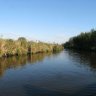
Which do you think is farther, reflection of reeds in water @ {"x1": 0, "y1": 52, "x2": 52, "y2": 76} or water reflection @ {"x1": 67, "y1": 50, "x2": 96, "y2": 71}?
water reflection @ {"x1": 67, "y1": 50, "x2": 96, "y2": 71}

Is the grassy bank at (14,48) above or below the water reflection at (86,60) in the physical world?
above

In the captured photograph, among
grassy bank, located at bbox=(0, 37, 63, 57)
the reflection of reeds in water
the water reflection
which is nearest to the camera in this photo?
the reflection of reeds in water

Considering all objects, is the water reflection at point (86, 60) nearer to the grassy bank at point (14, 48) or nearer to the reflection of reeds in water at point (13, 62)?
the reflection of reeds in water at point (13, 62)

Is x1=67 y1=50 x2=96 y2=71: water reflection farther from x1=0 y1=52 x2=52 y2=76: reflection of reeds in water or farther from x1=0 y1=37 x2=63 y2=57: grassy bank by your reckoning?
x1=0 y1=37 x2=63 y2=57: grassy bank

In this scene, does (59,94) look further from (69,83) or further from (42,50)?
(42,50)

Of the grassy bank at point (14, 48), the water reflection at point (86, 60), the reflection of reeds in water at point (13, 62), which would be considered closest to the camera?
the reflection of reeds in water at point (13, 62)

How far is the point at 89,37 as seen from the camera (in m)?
157

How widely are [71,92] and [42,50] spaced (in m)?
103

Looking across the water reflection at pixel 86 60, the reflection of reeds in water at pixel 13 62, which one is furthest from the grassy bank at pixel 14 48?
the water reflection at pixel 86 60

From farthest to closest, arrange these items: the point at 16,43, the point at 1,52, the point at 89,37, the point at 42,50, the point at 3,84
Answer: the point at 89,37 < the point at 42,50 < the point at 16,43 < the point at 1,52 < the point at 3,84

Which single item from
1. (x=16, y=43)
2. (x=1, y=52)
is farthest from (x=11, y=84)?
(x=16, y=43)

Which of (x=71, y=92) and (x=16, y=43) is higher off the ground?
(x=16, y=43)

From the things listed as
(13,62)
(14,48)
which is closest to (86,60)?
(13,62)

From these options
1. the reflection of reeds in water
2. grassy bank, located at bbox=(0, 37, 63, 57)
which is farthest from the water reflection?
grassy bank, located at bbox=(0, 37, 63, 57)
